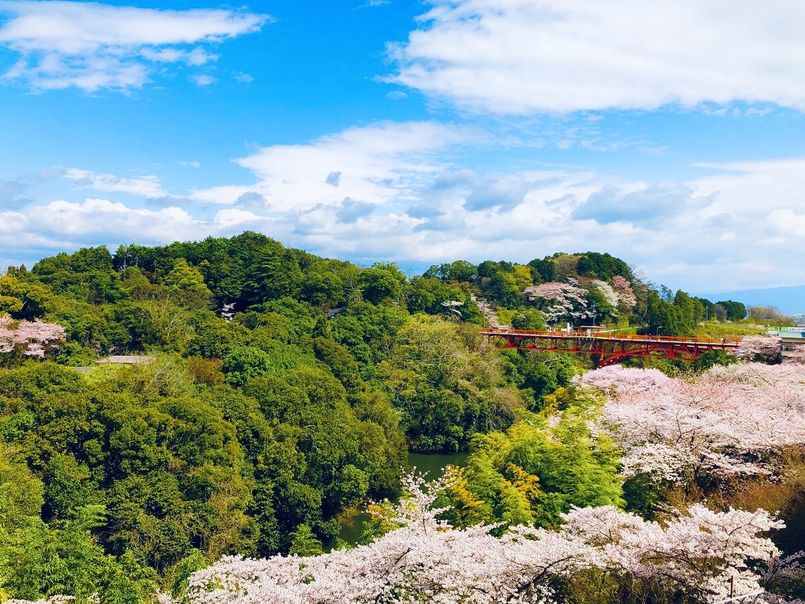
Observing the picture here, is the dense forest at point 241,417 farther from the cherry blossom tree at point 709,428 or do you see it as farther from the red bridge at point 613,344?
the red bridge at point 613,344

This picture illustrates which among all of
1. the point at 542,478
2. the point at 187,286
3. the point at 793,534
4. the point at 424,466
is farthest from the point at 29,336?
the point at 793,534

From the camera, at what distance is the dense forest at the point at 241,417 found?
14062 mm

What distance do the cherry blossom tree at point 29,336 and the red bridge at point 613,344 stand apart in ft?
72.6

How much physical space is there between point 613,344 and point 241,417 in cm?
2230

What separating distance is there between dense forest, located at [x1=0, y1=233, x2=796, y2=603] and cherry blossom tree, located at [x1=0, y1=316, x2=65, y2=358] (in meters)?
0.09

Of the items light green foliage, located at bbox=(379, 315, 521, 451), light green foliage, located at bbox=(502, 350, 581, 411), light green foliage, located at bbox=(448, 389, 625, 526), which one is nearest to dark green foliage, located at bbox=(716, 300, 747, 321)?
light green foliage, located at bbox=(502, 350, 581, 411)

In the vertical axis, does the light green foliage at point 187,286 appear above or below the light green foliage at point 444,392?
above

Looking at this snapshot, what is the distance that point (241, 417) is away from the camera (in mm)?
20281

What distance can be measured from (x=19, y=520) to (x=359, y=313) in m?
23.4

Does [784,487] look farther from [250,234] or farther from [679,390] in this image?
[250,234]

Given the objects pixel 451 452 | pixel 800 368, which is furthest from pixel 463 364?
pixel 800 368

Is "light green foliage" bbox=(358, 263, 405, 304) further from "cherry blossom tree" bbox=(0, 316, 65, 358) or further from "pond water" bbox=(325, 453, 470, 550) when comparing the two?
"cherry blossom tree" bbox=(0, 316, 65, 358)

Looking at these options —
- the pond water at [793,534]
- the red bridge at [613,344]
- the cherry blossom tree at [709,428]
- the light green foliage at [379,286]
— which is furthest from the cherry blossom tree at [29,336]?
the pond water at [793,534]

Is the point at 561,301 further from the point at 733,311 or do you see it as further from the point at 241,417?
the point at 241,417
